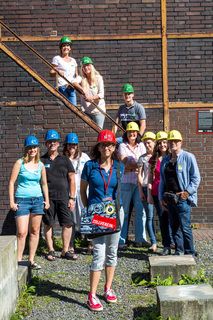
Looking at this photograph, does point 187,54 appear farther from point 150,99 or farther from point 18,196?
point 18,196

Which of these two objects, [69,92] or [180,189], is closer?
[180,189]

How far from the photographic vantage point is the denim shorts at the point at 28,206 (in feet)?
28.9

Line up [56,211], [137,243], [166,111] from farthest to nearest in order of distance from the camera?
[166,111]
[137,243]
[56,211]

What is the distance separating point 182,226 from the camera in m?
8.99

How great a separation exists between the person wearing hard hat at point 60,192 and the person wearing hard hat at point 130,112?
5.76 ft

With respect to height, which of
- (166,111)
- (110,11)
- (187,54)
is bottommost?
(166,111)

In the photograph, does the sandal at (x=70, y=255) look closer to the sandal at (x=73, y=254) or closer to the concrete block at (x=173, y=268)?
the sandal at (x=73, y=254)

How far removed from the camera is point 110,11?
12.6m

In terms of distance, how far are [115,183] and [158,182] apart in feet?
8.18

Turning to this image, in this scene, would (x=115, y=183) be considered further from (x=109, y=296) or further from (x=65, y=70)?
(x=65, y=70)

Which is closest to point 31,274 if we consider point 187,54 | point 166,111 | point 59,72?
point 59,72

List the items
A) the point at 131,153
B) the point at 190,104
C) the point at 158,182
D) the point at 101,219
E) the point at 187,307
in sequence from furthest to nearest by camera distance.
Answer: the point at 190,104, the point at 131,153, the point at 158,182, the point at 101,219, the point at 187,307

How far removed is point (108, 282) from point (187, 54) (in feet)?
20.7

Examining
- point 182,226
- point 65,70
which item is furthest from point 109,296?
point 65,70
